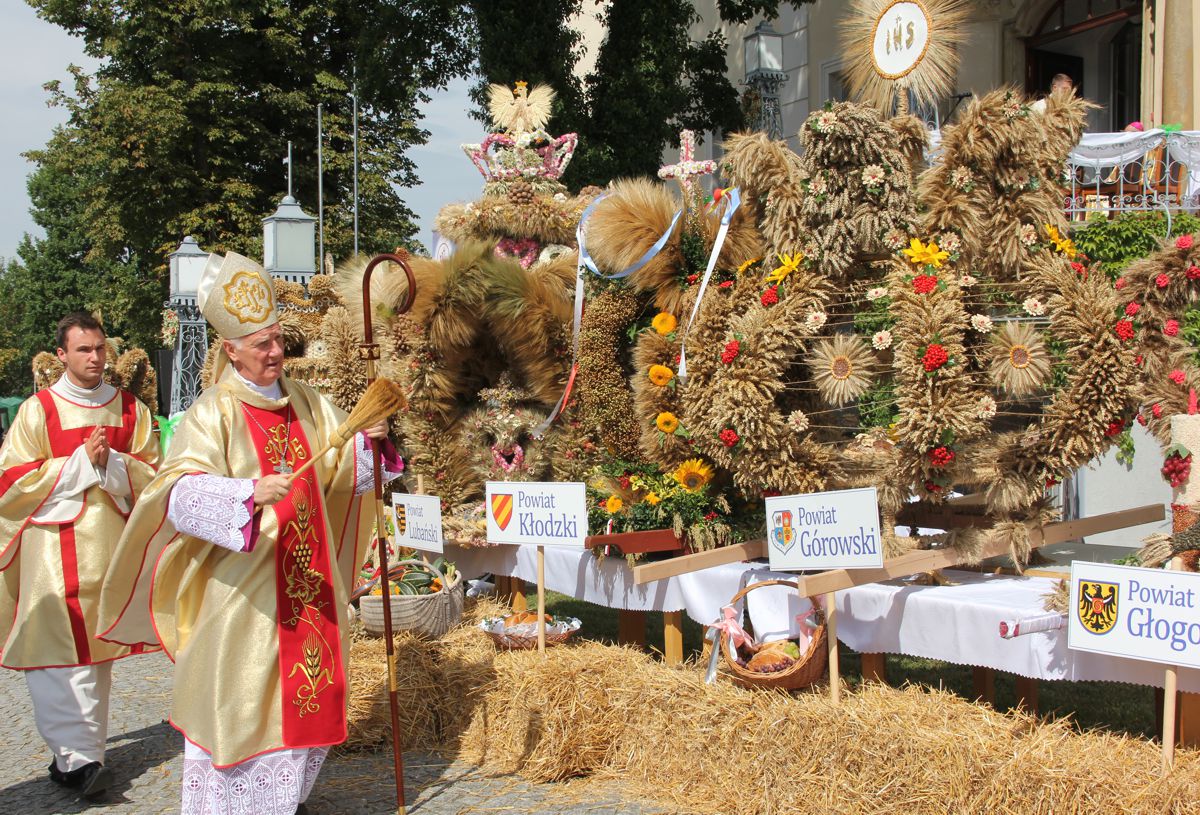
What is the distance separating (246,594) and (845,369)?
7.65 ft

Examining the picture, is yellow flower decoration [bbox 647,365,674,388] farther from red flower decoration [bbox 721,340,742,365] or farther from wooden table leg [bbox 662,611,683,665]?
wooden table leg [bbox 662,611,683,665]

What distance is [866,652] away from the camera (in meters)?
4.68

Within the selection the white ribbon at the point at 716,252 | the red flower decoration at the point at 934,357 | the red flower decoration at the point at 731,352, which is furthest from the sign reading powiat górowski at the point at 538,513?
the red flower decoration at the point at 934,357

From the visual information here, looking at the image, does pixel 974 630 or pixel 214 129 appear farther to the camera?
pixel 214 129

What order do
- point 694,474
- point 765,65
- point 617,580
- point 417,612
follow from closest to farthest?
point 694,474 → point 617,580 → point 417,612 → point 765,65

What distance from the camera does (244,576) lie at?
3.99 m

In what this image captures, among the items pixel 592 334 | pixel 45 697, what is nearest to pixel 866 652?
pixel 592 334

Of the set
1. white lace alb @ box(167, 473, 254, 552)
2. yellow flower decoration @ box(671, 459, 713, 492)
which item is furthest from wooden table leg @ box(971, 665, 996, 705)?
white lace alb @ box(167, 473, 254, 552)

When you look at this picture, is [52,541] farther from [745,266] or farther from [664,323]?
[745,266]

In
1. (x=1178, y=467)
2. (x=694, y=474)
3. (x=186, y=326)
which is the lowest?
(x=694, y=474)

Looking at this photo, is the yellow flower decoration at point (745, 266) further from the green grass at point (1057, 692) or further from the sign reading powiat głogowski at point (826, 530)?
the green grass at point (1057, 692)

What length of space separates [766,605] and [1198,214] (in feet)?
26.1

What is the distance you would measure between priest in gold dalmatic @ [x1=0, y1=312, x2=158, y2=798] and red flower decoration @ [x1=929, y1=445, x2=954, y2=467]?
132 inches

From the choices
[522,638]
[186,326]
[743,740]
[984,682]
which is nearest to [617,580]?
[522,638]
